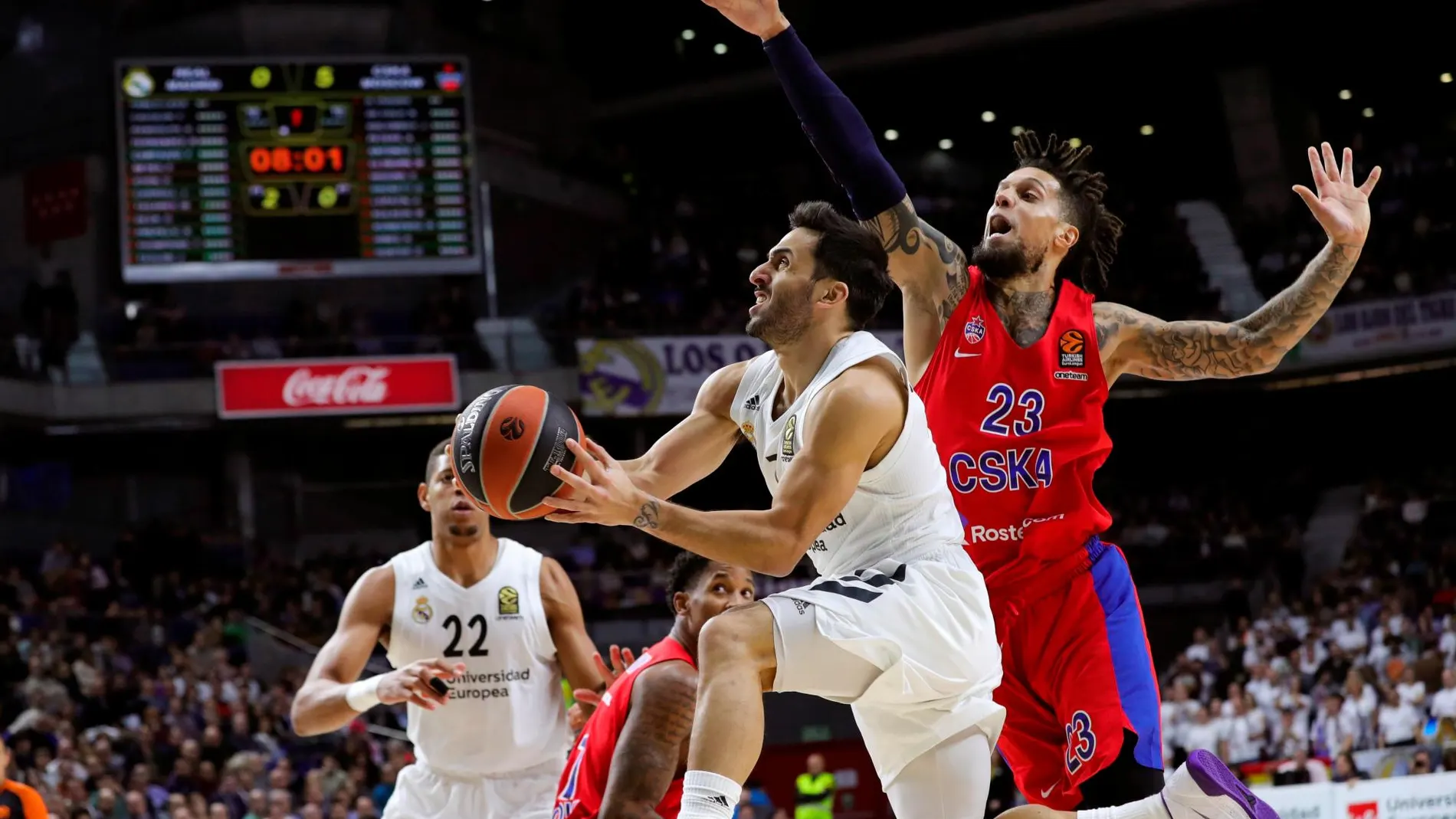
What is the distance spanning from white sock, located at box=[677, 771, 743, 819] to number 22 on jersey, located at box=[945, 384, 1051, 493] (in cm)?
148

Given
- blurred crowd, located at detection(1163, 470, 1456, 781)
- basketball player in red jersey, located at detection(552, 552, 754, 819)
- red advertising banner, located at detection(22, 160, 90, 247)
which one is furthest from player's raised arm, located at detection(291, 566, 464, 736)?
red advertising banner, located at detection(22, 160, 90, 247)

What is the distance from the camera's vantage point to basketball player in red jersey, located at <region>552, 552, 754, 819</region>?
444 cm

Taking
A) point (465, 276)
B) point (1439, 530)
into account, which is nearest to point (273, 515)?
point (465, 276)

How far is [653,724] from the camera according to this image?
178 inches

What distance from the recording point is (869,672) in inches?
160

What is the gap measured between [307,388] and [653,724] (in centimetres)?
1713

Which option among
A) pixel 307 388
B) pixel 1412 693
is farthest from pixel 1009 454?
pixel 307 388

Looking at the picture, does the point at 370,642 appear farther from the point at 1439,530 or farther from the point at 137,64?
the point at 1439,530

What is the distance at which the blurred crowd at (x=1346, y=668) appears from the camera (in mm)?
Answer: 14531

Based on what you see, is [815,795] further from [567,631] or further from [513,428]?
[513,428]

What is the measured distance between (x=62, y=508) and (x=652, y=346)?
942 cm

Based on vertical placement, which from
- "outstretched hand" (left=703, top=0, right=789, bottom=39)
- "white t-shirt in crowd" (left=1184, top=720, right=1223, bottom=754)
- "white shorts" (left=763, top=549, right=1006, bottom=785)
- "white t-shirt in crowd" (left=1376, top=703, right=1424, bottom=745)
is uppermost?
"outstretched hand" (left=703, top=0, right=789, bottom=39)

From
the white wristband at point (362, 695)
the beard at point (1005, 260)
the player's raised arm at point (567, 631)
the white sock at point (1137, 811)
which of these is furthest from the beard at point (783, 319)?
the player's raised arm at point (567, 631)

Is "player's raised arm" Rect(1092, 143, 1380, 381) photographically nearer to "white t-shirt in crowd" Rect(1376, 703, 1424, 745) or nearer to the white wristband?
the white wristband
